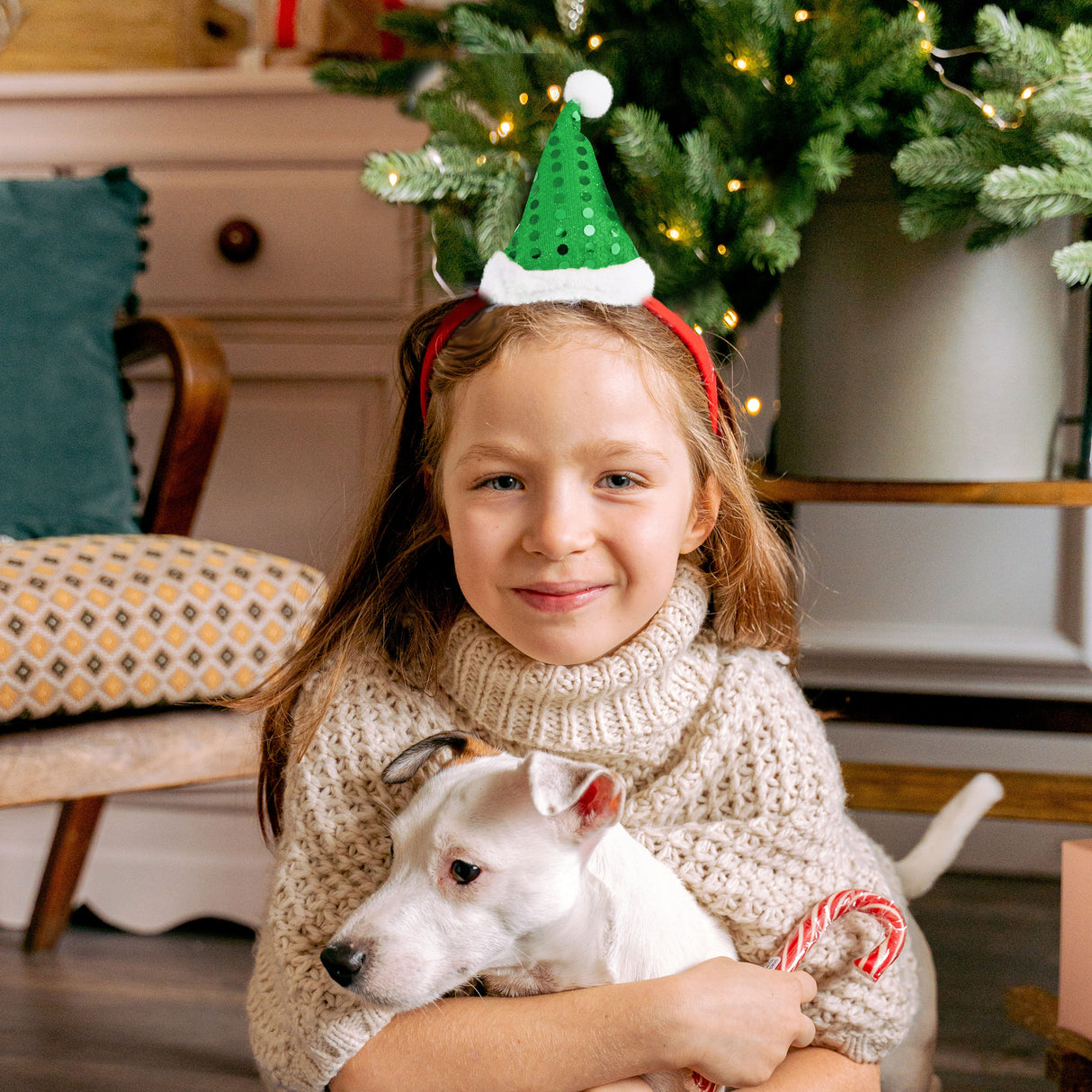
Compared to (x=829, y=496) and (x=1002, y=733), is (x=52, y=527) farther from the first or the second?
(x=1002, y=733)

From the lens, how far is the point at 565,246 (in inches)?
32.0

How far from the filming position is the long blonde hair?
2.83ft

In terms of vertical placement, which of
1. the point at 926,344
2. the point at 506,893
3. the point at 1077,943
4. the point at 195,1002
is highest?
the point at 926,344

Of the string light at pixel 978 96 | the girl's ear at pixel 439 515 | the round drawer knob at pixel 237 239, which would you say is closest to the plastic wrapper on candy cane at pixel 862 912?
the girl's ear at pixel 439 515

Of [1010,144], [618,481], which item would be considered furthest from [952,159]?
[618,481]

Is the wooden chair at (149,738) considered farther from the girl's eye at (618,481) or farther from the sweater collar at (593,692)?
the girl's eye at (618,481)

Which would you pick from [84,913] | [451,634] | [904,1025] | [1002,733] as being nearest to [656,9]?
[451,634]

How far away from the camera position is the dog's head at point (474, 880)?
628 millimetres

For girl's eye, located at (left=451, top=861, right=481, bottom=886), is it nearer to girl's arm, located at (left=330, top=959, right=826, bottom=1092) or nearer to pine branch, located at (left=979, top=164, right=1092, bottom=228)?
girl's arm, located at (left=330, top=959, right=826, bottom=1092)

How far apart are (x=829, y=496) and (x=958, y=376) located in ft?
0.59

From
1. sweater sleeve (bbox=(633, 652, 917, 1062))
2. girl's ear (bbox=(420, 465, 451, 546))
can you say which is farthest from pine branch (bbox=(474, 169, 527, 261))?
sweater sleeve (bbox=(633, 652, 917, 1062))

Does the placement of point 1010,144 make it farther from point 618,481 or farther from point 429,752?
point 429,752

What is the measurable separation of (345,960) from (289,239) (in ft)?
4.02

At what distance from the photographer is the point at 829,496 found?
3.74 feet
